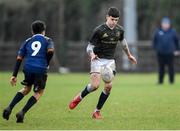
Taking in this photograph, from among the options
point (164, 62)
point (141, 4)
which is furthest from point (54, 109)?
point (141, 4)

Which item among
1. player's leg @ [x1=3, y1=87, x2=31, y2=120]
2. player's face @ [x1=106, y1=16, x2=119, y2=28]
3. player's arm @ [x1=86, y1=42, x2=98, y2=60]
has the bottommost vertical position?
player's leg @ [x1=3, y1=87, x2=31, y2=120]

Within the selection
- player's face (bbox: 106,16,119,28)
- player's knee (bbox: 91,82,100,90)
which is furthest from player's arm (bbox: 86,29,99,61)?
player's knee (bbox: 91,82,100,90)

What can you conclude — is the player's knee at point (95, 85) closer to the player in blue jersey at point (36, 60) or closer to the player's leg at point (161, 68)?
the player in blue jersey at point (36, 60)

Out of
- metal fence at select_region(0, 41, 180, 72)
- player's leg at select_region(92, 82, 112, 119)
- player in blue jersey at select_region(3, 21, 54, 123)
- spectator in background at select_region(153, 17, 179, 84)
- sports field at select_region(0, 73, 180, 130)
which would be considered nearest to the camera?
sports field at select_region(0, 73, 180, 130)

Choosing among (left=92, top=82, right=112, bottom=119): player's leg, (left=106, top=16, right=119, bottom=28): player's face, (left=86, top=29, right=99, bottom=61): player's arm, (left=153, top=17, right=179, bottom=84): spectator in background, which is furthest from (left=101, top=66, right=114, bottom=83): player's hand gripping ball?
(left=153, top=17, right=179, bottom=84): spectator in background

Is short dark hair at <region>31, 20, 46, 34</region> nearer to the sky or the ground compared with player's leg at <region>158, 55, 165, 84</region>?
nearer to the sky

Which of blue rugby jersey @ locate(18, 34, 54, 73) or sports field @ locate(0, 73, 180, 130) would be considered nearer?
sports field @ locate(0, 73, 180, 130)

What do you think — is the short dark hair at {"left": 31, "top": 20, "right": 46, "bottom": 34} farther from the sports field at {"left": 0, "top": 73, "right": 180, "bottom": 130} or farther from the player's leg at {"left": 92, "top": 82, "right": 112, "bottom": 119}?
the player's leg at {"left": 92, "top": 82, "right": 112, "bottom": 119}

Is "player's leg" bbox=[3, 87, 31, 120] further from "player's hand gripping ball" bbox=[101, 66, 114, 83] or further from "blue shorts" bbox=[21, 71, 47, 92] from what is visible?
"player's hand gripping ball" bbox=[101, 66, 114, 83]

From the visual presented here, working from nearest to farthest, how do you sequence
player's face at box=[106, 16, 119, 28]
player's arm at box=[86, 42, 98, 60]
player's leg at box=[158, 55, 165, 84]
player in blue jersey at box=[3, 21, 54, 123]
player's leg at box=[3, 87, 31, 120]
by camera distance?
player's leg at box=[3, 87, 31, 120], player in blue jersey at box=[3, 21, 54, 123], player's arm at box=[86, 42, 98, 60], player's face at box=[106, 16, 119, 28], player's leg at box=[158, 55, 165, 84]

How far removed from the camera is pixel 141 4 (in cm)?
4950

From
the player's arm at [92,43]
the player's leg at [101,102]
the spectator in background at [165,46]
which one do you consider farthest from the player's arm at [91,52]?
the spectator in background at [165,46]

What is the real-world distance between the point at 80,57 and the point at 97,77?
27306 millimetres

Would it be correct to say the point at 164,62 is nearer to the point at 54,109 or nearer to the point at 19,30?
the point at 54,109
